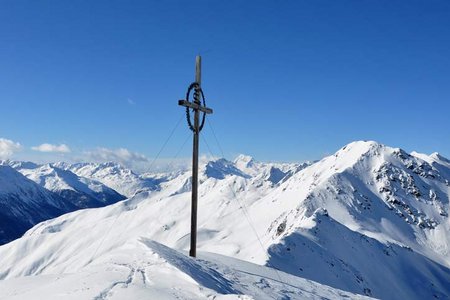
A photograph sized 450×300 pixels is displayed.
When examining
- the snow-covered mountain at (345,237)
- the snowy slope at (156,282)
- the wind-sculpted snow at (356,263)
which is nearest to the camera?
the snowy slope at (156,282)

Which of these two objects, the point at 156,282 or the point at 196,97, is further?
the point at 196,97

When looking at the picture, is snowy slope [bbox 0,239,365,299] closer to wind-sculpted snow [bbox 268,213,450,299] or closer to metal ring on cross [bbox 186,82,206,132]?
metal ring on cross [bbox 186,82,206,132]

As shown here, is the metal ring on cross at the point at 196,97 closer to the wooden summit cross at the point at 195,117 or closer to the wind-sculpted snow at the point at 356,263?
the wooden summit cross at the point at 195,117

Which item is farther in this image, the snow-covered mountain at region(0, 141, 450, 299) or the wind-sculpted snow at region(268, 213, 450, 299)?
the wind-sculpted snow at region(268, 213, 450, 299)

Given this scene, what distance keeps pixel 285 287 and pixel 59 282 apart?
8771 millimetres

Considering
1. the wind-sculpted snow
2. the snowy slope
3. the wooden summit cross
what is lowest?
the snowy slope

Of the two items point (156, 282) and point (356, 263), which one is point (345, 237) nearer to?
point (356, 263)

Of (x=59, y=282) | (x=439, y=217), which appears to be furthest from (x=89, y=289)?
(x=439, y=217)

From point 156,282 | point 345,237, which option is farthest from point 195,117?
point 345,237

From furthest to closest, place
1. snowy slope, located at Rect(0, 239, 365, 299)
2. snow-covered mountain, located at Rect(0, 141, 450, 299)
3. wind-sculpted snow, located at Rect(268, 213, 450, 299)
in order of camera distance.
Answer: wind-sculpted snow, located at Rect(268, 213, 450, 299), snow-covered mountain, located at Rect(0, 141, 450, 299), snowy slope, located at Rect(0, 239, 365, 299)

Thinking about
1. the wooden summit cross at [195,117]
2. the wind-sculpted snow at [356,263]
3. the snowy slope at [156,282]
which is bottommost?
the snowy slope at [156,282]

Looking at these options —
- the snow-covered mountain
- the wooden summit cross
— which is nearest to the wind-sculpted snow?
the snow-covered mountain

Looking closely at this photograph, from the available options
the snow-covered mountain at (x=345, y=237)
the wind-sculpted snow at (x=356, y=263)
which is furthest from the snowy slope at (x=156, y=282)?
the wind-sculpted snow at (x=356, y=263)

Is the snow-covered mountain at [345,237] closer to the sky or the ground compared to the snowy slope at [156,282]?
closer to the sky
